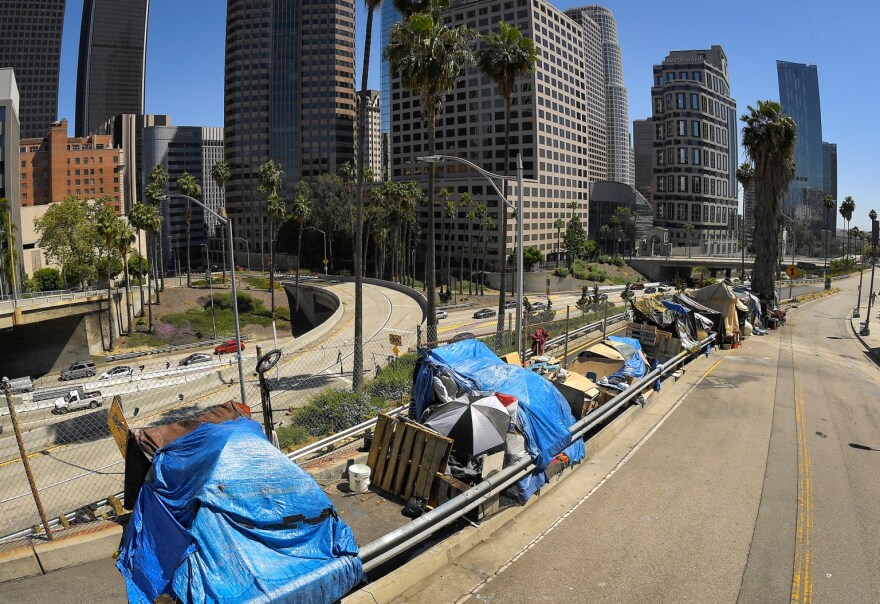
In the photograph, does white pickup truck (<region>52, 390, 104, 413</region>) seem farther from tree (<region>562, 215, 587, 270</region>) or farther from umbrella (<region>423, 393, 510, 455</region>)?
tree (<region>562, 215, 587, 270</region>)

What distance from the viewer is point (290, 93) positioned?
16600 centimetres

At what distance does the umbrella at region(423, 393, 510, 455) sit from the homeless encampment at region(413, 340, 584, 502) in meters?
0.55

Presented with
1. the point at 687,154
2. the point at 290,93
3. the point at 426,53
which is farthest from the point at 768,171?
the point at 687,154

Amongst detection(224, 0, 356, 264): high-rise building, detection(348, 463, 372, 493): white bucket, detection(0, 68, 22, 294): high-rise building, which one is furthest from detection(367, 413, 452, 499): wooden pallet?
detection(224, 0, 356, 264): high-rise building

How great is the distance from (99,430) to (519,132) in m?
111

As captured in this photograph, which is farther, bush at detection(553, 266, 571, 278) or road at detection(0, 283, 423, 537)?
bush at detection(553, 266, 571, 278)

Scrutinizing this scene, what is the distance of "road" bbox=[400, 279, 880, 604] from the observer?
27.8 feet

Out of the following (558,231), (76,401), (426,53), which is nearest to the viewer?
(426,53)

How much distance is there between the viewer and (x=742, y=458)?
1387 centimetres

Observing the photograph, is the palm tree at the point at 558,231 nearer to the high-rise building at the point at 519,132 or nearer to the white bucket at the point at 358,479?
the high-rise building at the point at 519,132

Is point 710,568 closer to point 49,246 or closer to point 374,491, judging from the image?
point 374,491

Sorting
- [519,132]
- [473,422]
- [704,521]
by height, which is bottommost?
[704,521]

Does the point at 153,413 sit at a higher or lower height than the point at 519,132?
lower

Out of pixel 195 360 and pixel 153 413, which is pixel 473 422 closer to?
pixel 153 413
